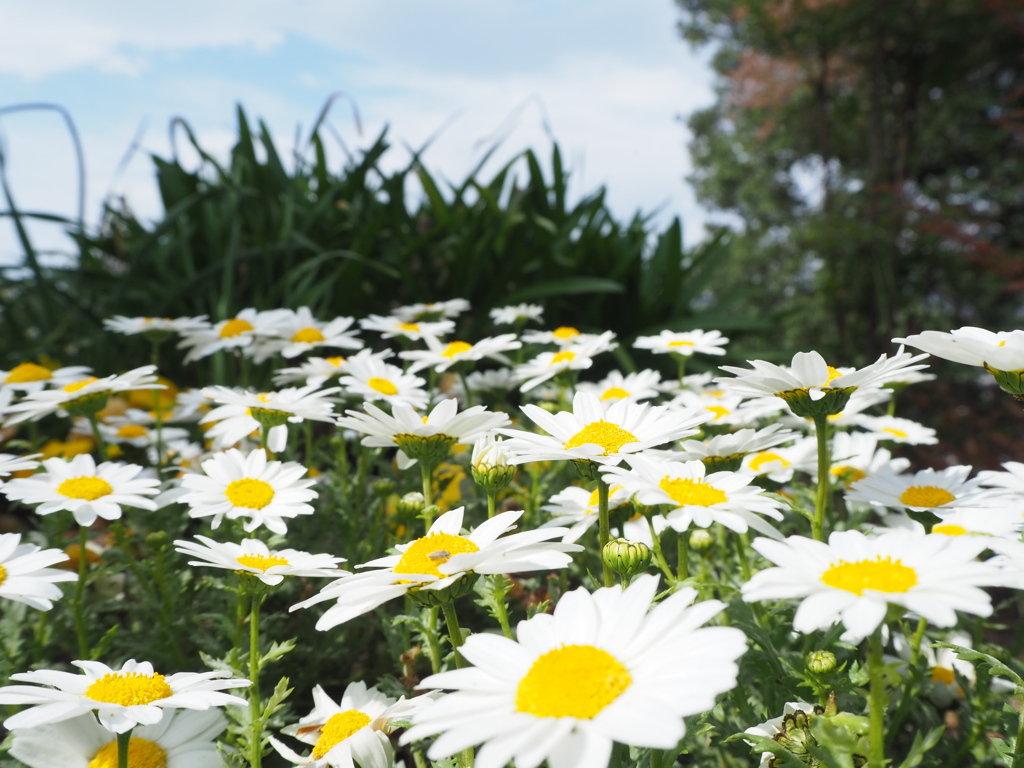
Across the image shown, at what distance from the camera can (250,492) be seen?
106 cm

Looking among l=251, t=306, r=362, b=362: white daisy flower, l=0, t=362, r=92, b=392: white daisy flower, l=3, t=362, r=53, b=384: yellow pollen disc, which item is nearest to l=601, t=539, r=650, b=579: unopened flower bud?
l=251, t=306, r=362, b=362: white daisy flower

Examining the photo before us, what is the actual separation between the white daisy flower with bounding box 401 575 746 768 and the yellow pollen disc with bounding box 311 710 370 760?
0.88 ft

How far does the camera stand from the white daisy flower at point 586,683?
47 centimetres

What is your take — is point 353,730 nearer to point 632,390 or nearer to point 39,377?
point 632,390

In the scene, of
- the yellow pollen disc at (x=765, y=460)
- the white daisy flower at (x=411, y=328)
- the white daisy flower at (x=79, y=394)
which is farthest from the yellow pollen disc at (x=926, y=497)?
the white daisy flower at (x=79, y=394)

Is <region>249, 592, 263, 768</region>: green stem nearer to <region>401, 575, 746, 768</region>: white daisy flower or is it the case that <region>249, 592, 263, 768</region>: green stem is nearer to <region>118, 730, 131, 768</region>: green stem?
<region>118, 730, 131, 768</region>: green stem

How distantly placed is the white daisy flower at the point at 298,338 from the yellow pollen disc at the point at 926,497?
1.10m

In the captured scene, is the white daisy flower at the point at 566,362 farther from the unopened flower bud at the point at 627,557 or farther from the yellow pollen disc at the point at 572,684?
the yellow pollen disc at the point at 572,684

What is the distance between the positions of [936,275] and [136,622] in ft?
28.7

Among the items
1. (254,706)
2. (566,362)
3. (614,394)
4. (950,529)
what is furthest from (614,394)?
(254,706)

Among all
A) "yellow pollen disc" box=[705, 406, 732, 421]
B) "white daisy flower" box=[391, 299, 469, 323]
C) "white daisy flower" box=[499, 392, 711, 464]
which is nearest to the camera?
"white daisy flower" box=[499, 392, 711, 464]

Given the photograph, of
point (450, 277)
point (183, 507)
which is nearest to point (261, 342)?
point (183, 507)

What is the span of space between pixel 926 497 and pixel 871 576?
497 mm

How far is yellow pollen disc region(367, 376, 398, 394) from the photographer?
4.35ft
